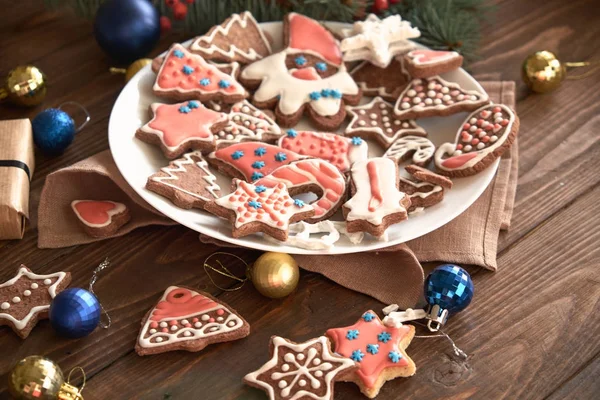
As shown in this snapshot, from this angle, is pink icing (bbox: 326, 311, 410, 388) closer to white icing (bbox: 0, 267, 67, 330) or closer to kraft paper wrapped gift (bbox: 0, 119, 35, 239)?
white icing (bbox: 0, 267, 67, 330)

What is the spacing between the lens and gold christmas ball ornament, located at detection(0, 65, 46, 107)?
75.8 inches

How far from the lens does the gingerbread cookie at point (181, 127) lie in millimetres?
1714

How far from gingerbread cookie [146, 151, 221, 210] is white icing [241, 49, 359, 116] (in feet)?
0.81

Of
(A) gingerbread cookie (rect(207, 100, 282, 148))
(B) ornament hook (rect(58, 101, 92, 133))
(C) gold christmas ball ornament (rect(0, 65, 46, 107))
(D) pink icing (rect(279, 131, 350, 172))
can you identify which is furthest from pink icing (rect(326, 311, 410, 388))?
(C) gold christmas ball ornament (rect(0, 65, 46, 107))

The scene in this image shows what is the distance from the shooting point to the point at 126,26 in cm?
197

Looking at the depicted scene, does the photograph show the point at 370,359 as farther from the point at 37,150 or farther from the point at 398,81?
the point at 37,150

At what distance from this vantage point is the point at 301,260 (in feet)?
5.28

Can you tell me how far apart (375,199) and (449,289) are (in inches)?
8.9

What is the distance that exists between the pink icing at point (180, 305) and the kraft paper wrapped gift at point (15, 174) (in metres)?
0.38

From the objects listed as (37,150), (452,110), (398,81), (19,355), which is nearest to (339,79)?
(398,81)

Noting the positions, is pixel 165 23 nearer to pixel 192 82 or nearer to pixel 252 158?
pixel 192 82

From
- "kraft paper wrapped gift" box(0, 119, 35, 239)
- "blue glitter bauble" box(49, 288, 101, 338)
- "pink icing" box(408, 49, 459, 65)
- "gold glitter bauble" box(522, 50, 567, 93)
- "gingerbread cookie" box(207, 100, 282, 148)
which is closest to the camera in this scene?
"blue glitter bauble" box(49, 288, 101, 338)

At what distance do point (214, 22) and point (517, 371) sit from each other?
116 cm

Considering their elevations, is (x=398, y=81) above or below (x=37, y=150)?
above
